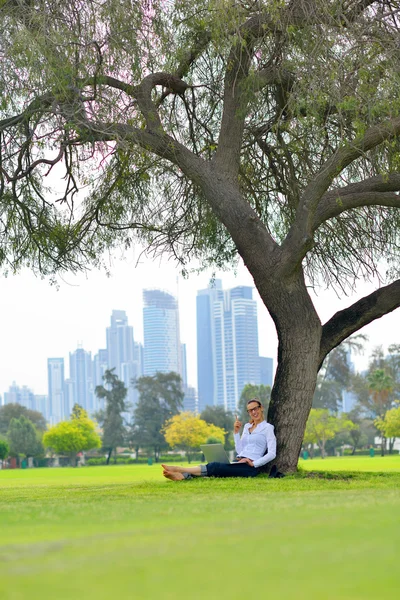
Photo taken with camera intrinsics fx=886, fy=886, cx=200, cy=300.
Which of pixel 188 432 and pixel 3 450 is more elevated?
pixel 188 432

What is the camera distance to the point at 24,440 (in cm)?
9738

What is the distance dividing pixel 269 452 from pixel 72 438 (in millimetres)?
84487

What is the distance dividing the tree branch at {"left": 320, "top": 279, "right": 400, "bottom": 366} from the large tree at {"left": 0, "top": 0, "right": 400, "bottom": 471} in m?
0.02

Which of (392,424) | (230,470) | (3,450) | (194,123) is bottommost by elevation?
(3,450)

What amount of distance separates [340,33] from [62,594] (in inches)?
417

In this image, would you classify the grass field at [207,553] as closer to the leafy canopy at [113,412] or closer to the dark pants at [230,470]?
the dark pants at [230,470]

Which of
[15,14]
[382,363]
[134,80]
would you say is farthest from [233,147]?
[382,363]

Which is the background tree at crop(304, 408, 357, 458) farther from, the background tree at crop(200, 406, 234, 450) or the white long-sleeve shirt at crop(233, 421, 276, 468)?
the white long-sleeve shirt at crop(233, 421, 276, 468)

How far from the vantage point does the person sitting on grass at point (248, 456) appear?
1130cm

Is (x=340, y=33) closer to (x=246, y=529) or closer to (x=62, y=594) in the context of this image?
(x=246, y=529)

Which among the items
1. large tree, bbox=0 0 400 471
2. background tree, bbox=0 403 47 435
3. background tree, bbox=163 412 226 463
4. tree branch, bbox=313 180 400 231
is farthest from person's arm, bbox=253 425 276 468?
background tree, bbox=0 403 47 435

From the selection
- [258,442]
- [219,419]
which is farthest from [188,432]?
[258,442]

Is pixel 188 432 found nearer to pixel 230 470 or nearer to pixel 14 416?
pixel 14 416

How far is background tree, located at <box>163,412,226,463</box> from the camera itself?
95438 millimetres
